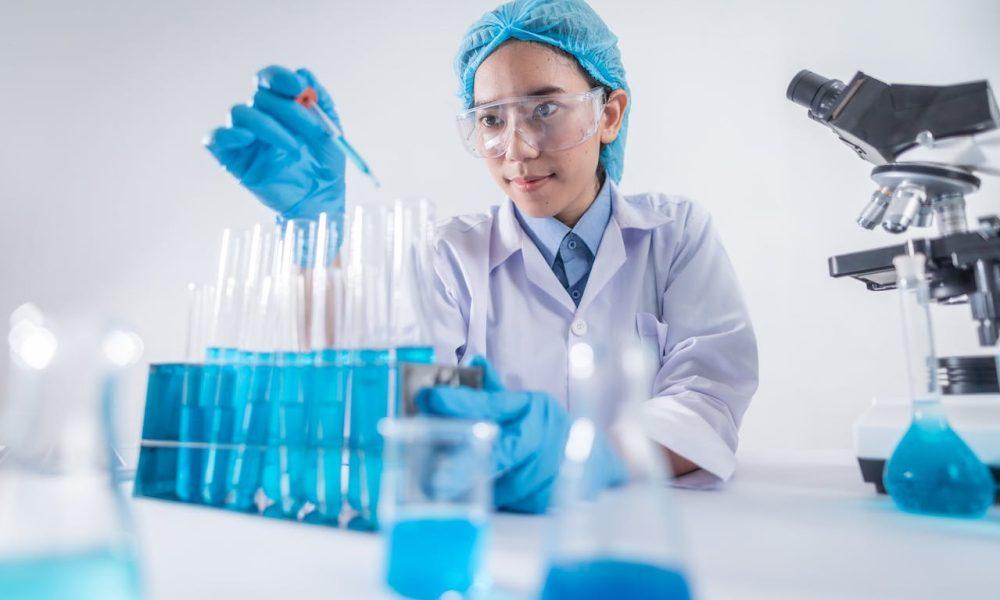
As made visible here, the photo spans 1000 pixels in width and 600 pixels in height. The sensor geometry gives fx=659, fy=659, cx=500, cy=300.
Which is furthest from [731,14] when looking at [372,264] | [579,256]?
[372,264]

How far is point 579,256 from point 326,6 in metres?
2.56

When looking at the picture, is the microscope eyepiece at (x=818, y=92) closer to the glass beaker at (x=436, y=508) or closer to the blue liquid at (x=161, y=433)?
the glass beaker at (x=436, y=508)

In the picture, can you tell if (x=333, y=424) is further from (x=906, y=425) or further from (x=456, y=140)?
(x=456, y=140)

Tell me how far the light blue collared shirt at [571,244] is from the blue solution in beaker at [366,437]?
3.77ft

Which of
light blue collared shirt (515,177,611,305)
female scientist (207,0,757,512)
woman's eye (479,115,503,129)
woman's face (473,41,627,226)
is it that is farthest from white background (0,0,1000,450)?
woman's eye (479,115,503,129)

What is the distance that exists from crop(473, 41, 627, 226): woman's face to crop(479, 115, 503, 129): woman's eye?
1.9 inches

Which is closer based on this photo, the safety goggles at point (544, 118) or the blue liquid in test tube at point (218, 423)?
the blue liquid in test tube at point (218, 423)

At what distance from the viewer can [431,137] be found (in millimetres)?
3473

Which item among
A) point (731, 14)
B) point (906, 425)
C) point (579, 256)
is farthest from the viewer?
point (731, 14)

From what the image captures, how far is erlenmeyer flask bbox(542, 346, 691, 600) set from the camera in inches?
17.5

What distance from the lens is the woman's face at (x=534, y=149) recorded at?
5.72 feet

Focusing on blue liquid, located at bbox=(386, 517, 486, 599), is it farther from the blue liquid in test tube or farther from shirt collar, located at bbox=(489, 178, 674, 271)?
shirt collar, located at bbox=(489, 178, 674, 271)

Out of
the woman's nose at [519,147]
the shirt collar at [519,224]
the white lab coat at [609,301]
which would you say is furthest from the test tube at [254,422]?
the shirt collar at [519,224]

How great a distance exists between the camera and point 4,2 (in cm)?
343
